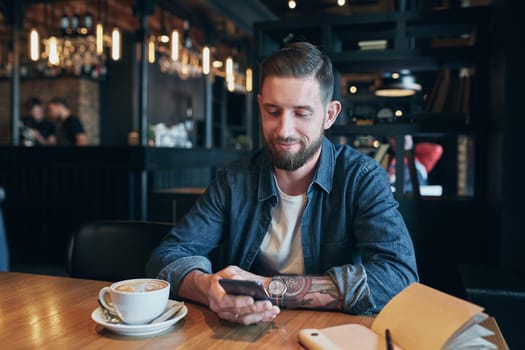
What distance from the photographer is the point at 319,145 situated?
1.51 meters

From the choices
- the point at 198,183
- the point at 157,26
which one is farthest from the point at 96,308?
the point at 157,26

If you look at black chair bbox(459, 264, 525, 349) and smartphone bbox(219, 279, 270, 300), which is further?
black chair bbox(459, 264, 525, 349)

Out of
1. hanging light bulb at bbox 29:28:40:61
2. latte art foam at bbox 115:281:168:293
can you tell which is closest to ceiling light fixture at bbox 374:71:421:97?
latte art foam at bbox 115:281:168:293

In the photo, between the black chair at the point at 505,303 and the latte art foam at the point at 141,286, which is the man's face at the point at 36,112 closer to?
the black chair at the point at 505,303

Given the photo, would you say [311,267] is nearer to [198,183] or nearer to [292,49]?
[292,49]

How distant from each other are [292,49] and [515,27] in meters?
1.18

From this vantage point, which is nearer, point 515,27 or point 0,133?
point 515,27

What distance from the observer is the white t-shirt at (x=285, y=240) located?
152 centimetres

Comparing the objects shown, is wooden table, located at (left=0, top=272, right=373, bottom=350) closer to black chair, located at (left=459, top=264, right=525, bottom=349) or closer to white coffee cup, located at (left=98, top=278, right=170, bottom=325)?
white coffee cup, located at (left=98, top=278, right=170, bottom=325)

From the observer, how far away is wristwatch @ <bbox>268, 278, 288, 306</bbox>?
1.20 m

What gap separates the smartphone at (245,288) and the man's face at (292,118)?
1.67 feet

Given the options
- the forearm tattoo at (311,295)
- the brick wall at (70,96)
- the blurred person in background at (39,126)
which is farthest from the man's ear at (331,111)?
the brick wall at (70,96)

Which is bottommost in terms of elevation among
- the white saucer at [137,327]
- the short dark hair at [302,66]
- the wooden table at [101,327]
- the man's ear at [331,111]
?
the wooden table at [101,327]

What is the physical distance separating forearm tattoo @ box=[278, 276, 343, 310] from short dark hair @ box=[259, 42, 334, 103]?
1.74 feet
